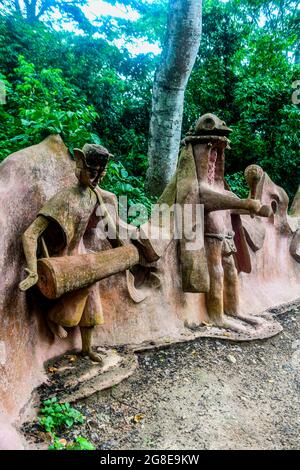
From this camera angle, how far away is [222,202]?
3434mm

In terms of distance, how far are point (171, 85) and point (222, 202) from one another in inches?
97.6

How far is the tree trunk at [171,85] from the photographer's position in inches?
198

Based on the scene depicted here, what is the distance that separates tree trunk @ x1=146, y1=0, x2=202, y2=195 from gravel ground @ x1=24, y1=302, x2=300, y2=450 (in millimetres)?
2773

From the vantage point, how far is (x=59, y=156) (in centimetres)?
281

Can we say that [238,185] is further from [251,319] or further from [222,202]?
[222,202]

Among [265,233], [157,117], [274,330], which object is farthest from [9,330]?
[157,117]

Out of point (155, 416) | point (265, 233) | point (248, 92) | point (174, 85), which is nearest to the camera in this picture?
point (155, 416)

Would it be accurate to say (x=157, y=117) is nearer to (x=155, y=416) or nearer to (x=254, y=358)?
(x=254, y=358)

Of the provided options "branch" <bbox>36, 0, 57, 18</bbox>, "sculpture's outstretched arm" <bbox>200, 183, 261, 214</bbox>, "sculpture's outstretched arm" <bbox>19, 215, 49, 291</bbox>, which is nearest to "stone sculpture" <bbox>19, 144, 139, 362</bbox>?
"sculpture's outstretched arm" <bbox>19, 215, 49, 291</bbox>

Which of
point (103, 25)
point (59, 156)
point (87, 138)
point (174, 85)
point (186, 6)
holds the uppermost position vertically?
point (103, 25)

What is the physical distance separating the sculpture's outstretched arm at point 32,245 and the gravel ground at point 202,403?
0.80 m

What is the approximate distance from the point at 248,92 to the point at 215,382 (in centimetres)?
637

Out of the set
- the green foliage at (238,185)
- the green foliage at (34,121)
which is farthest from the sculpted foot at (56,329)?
the green foliage at (238,185)

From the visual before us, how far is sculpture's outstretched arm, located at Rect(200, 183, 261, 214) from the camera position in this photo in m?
3.37
